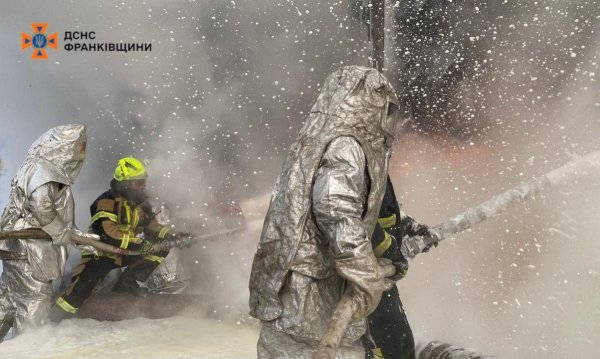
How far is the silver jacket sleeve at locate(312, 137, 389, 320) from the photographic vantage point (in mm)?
2193

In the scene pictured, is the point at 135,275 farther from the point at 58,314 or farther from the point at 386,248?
the point at 386,248

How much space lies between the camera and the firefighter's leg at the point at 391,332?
3219 millimetres

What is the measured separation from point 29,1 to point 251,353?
4858mm

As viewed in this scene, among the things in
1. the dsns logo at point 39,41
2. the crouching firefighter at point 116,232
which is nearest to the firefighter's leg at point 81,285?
the crouching firefighter at point 116,232

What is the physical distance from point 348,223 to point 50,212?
119 inches

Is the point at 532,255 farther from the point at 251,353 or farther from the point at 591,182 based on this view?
the point at 251,353

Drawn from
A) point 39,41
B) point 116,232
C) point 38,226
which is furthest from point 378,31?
point 39,41

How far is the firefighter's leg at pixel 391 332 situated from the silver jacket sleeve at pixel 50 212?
8.40ft

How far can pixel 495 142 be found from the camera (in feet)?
14.0

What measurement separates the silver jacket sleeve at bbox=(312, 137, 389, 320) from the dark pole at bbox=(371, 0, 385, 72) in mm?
2946

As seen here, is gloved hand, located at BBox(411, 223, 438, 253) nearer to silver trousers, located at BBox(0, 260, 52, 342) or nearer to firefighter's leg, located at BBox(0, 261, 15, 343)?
silver trousers, located at BBox(0, 260, 52, 342)

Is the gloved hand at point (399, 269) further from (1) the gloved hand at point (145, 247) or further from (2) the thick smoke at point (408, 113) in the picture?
(1) the gloved hand at point (145, 247)

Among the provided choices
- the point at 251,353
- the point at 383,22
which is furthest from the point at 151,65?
the point at 251,353

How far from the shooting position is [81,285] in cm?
504
